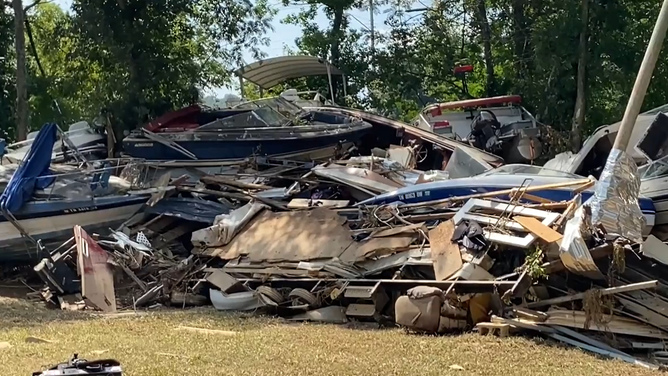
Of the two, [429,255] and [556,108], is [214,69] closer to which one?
[556,108]

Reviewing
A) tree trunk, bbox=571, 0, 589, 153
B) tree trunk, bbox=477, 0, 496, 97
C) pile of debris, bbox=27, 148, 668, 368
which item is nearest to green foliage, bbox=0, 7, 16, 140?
pile of debris, bbox=27, 148, 668, 368

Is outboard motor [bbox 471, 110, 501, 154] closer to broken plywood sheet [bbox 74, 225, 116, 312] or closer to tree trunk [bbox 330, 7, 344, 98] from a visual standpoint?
broken plywood sheet [bbox 74, 225, 116, 312]

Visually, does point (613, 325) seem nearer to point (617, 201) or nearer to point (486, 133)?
point (617, 201)

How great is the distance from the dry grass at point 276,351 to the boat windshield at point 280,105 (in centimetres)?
960

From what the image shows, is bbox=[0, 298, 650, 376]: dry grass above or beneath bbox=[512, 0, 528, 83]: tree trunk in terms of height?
beneath

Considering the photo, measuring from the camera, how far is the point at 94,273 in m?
11.8

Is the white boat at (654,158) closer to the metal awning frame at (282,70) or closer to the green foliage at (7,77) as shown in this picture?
the metal awning frame at (282,70)

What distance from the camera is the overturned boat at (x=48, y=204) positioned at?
43.5 ft

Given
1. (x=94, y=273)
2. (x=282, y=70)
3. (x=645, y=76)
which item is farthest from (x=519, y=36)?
(x=94, y=273)

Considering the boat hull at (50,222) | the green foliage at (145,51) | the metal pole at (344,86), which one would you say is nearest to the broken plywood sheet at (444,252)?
the boat hull at (50,222)

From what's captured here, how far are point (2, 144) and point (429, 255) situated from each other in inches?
362

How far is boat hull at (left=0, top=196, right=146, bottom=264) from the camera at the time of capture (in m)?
13.3

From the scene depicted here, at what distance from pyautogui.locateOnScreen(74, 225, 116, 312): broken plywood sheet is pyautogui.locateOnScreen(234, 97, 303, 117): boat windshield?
288 inches

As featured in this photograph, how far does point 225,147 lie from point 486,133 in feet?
18.6
